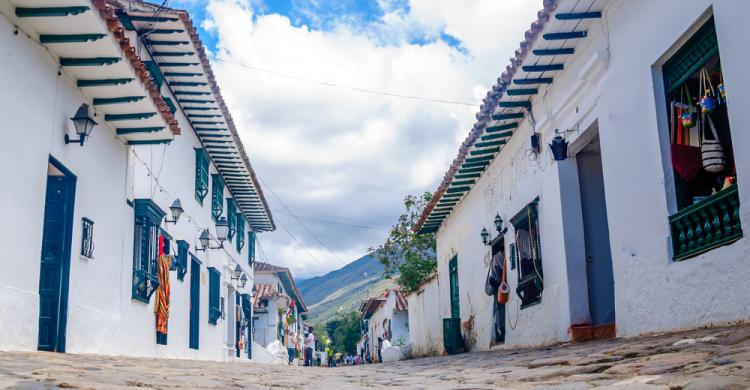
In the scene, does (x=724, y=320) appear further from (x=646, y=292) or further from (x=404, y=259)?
(x=404, y=259)

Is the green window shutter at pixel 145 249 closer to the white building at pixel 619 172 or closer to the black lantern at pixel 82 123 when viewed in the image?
the black lantern at pixel 82 123

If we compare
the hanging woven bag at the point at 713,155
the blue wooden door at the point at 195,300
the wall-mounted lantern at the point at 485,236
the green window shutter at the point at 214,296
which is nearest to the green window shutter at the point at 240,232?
the green window shutter at the point at 214,296

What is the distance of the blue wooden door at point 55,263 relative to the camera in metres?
8.49

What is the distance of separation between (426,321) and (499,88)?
12761 millimetres

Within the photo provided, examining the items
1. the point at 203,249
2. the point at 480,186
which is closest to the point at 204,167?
the point at 203,249

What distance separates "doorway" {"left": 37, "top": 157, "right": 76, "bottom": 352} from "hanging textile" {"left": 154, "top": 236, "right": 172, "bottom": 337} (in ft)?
12.5

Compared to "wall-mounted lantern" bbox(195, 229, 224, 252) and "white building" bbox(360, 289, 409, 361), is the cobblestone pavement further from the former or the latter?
"white building" bbox(360, 289, 409, 361)

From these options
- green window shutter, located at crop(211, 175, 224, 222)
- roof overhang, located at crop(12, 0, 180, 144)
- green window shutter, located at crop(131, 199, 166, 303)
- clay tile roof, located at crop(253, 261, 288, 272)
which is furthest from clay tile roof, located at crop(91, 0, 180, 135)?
clay tile roof, located at crop(253, 261, 288, 272)

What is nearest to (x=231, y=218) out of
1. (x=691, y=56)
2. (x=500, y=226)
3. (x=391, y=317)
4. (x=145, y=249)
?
(x=145, y=249)

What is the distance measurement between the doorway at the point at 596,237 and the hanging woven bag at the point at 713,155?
3458mm

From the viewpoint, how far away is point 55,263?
8.66m

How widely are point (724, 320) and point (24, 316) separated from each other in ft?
20.4

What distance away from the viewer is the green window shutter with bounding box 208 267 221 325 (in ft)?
57.8

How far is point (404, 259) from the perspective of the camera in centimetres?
2944
